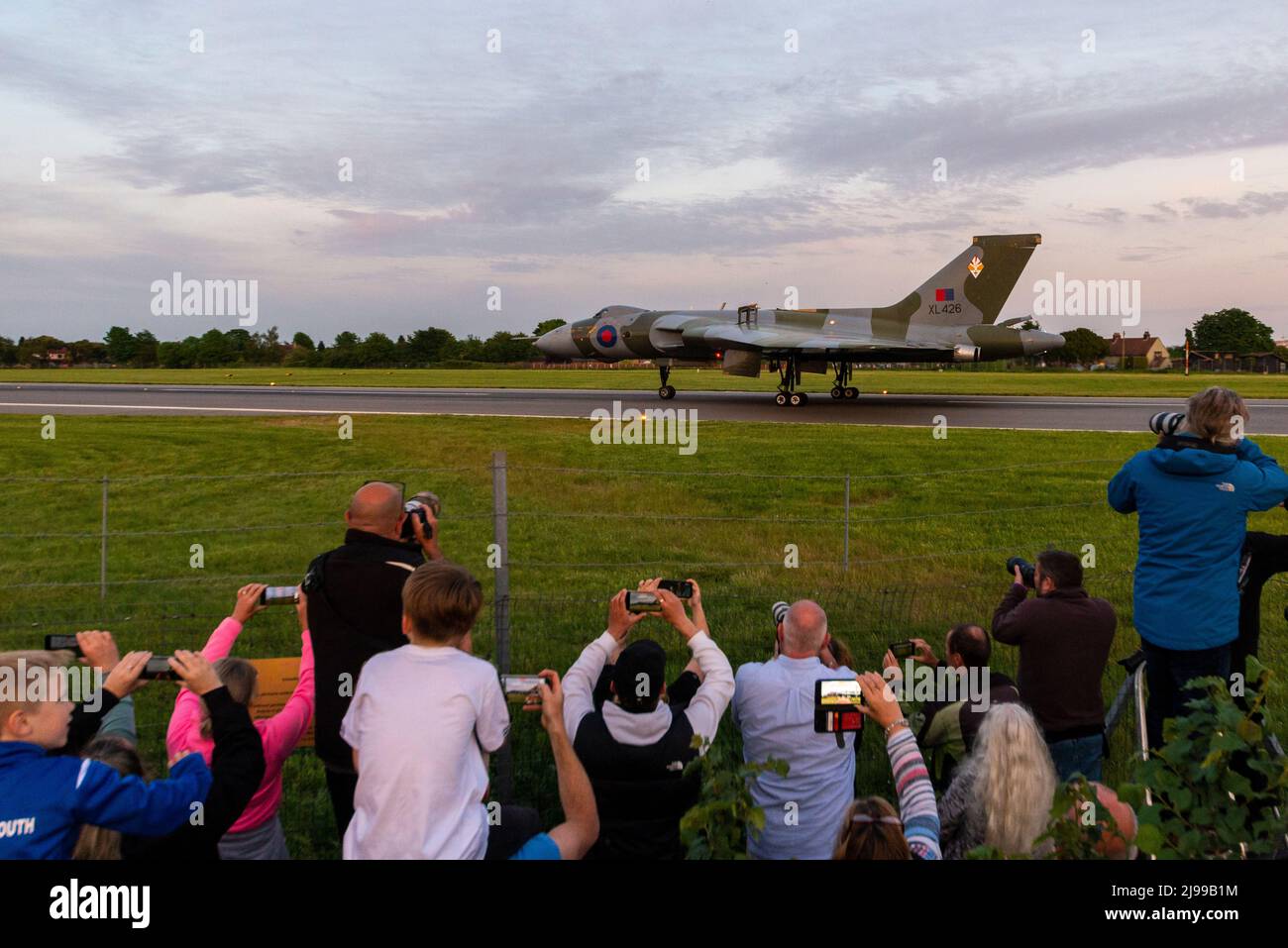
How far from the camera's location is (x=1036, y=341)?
3061cm

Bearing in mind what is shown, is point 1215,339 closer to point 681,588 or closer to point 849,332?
point 849,332

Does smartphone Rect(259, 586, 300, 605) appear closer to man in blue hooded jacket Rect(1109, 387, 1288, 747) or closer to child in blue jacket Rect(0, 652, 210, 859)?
child in blue jacket Rect(0, 652, 210, 859)

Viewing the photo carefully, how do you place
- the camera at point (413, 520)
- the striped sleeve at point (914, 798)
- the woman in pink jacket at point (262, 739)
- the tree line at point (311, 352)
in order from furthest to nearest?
the tree line at point (311, 352)
the camera at point (413, 520)
the woman in pink jacket at point (262, 739)
the striped sleeve at point (914, 798)

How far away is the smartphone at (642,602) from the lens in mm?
4230

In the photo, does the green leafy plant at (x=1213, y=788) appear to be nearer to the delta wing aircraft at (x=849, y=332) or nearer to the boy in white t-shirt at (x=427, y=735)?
the boy in white t-shirt at (x=427, y=735)

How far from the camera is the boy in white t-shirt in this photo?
3197 mm

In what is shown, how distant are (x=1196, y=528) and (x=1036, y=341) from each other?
27933 millimetres

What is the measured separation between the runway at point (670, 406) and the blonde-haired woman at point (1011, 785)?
19889mm

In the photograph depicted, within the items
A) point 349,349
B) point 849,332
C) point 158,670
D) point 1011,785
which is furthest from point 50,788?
point 349,349

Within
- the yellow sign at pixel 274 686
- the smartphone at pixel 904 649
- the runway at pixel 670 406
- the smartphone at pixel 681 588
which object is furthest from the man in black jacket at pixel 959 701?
the runway at pixel 670 406

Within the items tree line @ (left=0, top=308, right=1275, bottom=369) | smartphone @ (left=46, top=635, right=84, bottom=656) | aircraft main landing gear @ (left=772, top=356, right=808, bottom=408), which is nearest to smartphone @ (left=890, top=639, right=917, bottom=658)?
smartphone @ (left=46, top=635, right=84, bottom=656)

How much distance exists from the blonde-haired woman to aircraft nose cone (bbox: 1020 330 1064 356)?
1169 inches
